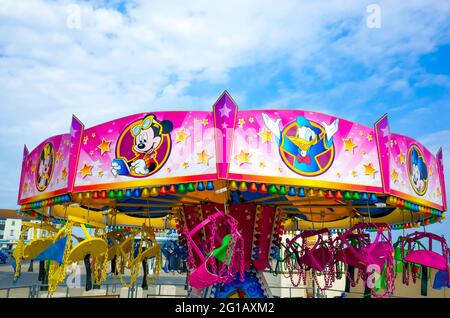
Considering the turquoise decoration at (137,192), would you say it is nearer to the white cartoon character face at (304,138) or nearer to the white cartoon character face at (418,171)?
the white cartoon character face at (304,138)

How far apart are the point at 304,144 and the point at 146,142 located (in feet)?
9.45

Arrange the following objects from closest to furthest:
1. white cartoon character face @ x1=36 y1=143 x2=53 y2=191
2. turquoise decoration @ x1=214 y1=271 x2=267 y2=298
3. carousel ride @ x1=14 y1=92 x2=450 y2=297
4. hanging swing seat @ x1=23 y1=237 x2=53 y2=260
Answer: carousel ride @ x1=14 y1=92 x2=450 y2=297
hanging swing seat @ x1=23 y1=237 x2=53 y2=260
white cartoon character face @ x1=36 y1=143 x2=53 y2=191
turquoise decoration @ x1=214 y1=271 x2=267 y2=298

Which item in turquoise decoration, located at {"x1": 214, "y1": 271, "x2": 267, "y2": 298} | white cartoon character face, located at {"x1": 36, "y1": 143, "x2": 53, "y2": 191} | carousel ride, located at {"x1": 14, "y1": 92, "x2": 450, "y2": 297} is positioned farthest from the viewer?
turquoise decoration, located at {"x1": 214, "y1": 271, "x2": 267, "y2": 298}

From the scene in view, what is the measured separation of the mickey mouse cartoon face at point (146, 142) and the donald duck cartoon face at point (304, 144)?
1.90 metres

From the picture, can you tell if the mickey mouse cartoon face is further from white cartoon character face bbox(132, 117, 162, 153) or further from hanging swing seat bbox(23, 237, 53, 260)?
hanging swing seat bbox(23, 237, 53, 260)

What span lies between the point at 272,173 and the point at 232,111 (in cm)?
128

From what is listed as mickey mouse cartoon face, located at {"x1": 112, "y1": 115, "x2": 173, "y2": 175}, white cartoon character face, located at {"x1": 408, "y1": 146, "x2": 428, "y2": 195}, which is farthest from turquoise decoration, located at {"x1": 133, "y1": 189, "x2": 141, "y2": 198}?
white cartoon character face, located at {"x1": 408, "y1": 146, "x2": 428, "y2": 195}

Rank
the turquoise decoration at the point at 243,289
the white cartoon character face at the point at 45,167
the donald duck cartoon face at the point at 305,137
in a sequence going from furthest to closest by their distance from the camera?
1. the turquoise decoration at the point at 243,289
2. the white cartoon character face at the point at 45,167
3. the donald duck cartoon face at the point at 305,137

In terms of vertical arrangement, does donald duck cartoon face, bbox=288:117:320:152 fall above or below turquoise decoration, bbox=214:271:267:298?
above

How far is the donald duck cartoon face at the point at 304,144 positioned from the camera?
6.89 m

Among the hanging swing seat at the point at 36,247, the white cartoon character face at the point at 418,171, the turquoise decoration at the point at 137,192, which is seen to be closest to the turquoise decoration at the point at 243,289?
the turquoise decoration at the point at 137,192

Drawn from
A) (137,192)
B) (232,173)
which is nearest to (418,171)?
(232,173)

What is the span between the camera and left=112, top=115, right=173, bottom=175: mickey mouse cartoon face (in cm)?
695

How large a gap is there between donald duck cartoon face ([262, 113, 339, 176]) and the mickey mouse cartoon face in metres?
1.90
